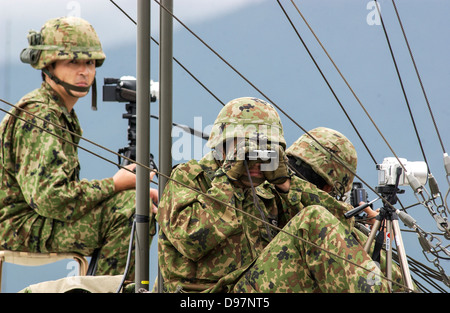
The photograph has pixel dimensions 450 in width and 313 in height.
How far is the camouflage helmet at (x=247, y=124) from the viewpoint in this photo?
8.64 ft

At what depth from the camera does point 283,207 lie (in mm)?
2832

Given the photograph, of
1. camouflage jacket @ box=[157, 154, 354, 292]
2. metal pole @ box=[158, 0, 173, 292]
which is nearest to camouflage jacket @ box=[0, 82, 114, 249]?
metal pole @ box=[158, 0, 173, 292]

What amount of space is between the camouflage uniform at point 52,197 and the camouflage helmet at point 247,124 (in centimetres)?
75

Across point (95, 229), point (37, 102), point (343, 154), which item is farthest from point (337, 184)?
point (37, 102)

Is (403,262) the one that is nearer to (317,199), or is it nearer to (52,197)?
(317,199)

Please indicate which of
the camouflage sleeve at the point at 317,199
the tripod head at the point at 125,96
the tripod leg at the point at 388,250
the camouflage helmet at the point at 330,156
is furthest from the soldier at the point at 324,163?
the tripod head at the point at 125,96

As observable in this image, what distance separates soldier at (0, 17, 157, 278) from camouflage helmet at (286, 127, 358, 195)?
0.58 meters

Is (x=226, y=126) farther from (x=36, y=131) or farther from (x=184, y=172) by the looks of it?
(x=36, y=131)

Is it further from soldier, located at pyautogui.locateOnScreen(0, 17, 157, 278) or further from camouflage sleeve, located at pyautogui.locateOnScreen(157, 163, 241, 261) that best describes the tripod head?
camouflage sleeve, located at pyautogui.locateOnScreen(157, 163, 241, 261)

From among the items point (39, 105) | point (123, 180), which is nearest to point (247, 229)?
point (123, 180)

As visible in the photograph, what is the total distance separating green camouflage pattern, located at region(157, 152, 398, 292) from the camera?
2.39m

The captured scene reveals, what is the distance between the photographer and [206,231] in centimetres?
250

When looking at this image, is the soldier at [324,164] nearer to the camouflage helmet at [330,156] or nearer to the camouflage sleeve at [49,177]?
the camouflage helmet at [330,156]

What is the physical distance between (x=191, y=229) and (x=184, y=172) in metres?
0.23
